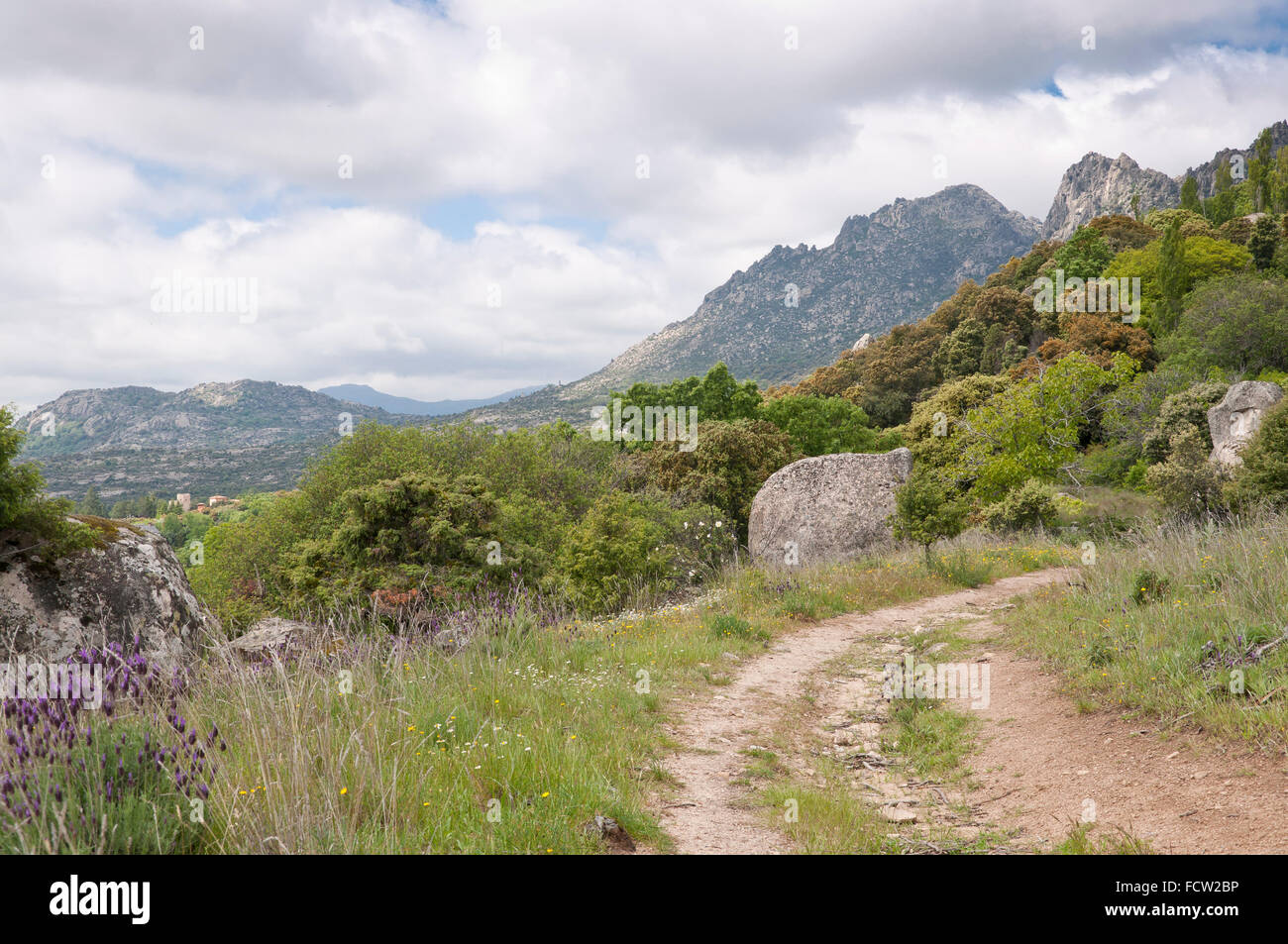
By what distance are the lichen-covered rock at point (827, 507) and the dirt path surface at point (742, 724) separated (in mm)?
8417

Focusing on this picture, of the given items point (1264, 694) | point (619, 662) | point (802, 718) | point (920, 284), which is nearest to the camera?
point (1264, 694)

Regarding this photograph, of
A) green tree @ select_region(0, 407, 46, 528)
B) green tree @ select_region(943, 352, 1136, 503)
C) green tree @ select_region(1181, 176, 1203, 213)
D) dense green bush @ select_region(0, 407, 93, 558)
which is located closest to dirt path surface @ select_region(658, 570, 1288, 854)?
dense green bush @ select_region(0, 407, 93, 558)

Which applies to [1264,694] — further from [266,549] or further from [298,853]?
[266,549]

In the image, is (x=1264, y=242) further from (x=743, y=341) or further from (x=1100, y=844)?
(x=743, y=341)

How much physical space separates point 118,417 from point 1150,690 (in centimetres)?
20723

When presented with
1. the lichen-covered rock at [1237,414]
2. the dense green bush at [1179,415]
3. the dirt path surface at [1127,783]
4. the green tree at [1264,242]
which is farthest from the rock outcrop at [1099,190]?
the dirt path surface at [1127,783]

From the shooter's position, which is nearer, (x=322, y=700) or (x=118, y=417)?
(x=322, y=700)

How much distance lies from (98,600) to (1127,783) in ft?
27.2

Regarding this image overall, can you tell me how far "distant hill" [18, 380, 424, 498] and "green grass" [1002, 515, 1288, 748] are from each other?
7092 cm

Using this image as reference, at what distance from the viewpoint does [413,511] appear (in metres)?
11.6

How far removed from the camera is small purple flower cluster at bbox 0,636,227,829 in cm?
240

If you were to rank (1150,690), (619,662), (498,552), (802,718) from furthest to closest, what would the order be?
(498,552), (619,662), (802,718), (1150,690)

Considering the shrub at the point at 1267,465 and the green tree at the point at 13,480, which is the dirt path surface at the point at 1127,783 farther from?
the shrub at the point at 1267,465
